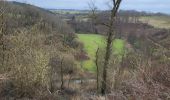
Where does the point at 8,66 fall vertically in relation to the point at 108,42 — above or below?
below

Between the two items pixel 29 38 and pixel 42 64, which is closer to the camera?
pixel 42 64

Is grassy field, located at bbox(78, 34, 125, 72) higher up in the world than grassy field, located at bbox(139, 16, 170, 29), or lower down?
lower down

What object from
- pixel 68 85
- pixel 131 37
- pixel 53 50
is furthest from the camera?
pixel 131 37

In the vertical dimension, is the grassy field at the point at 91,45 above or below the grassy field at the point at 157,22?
below

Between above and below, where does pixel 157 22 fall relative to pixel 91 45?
above

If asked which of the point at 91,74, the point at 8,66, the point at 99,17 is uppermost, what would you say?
the point at 99,17

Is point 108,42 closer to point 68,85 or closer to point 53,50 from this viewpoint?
point 53,50

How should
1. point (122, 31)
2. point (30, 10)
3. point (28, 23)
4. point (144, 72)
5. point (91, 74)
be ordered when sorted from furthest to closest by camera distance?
point (122, 31), point (30, 10), point (91, 74), point (28, 23), point (144, 72)

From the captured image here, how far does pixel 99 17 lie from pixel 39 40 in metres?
10.4

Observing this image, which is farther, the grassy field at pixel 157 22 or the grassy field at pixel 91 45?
the grassy field at pixel 157 22

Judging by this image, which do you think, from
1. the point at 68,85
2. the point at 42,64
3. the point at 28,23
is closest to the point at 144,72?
the point at 42,64

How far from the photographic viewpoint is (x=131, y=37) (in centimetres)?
9406

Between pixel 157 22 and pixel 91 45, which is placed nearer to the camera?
pixel 91 45

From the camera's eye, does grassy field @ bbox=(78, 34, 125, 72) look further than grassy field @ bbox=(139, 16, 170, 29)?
No
